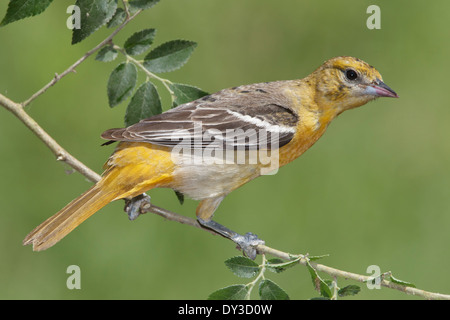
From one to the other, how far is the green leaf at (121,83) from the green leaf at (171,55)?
108 millimetres

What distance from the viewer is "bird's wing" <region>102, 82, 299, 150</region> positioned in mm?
3344

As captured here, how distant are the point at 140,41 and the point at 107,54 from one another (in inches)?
6.8

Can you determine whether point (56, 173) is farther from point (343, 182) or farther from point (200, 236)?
point (343, 182)

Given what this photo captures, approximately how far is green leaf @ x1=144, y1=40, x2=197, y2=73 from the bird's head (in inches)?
36.6

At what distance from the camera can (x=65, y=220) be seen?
3080 millimetres

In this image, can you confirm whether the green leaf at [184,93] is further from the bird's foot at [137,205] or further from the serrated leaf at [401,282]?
the serrated leaf at [401,282]

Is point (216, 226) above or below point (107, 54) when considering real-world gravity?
below

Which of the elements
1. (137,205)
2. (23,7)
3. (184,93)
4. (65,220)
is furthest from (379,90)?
(23,7)

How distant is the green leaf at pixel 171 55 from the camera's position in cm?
330

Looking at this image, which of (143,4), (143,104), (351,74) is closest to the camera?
(143,4)

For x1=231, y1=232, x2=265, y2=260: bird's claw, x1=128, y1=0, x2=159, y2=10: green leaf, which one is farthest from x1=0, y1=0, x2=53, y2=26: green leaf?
x1=231, y1=232, x2=265, y2=260: bird's claw

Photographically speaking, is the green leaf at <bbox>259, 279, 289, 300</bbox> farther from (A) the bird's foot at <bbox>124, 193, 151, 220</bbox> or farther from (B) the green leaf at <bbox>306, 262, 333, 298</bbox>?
(A) the bird's foot at <bbox>124, 193, 151, 220</bbox>

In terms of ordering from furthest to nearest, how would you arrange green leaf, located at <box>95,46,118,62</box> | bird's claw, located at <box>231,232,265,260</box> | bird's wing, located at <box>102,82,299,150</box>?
1. bird's claw, located at <box>231,232,265,260</box>
2. bird's wing, located at <box>102,82,299,150</box>
3. green leaf, located at <box>95,46,118,62</box>

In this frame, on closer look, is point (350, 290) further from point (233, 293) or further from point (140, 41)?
point (140, 41)
